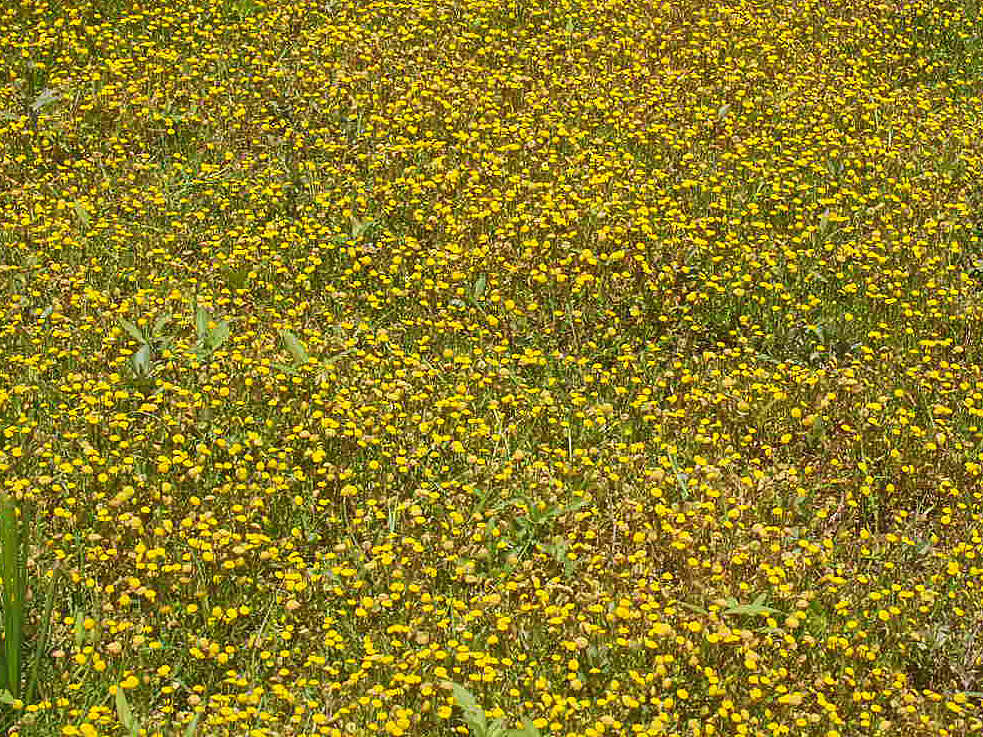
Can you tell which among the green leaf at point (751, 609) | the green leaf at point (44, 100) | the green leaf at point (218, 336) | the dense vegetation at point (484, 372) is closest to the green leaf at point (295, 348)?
the dense vegetation at point (484, 372)

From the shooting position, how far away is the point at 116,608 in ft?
16.9

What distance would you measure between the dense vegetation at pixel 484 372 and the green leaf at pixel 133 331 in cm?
7

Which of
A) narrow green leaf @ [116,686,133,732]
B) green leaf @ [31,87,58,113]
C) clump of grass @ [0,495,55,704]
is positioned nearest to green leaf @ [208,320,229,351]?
clump of grass @ [0,495,55,704]

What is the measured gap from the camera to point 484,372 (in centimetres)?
680

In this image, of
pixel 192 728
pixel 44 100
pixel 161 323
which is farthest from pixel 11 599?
pixel 44 100

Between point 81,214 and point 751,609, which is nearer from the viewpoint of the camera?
point 751,609

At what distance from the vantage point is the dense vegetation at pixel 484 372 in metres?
5.04

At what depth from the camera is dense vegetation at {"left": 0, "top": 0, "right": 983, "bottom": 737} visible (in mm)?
5035

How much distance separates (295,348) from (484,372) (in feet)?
3.53

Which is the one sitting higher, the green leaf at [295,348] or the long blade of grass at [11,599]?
the long blade of grass at [11,599]

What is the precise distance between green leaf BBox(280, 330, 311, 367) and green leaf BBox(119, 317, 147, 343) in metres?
0.77

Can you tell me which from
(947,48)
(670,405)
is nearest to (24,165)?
(670,405)

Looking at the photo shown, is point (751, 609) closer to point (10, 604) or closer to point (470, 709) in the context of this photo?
point (470, 709)

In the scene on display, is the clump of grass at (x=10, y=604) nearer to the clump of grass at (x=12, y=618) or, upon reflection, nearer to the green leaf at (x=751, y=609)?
the clump of grass at (x=12, y=618)
